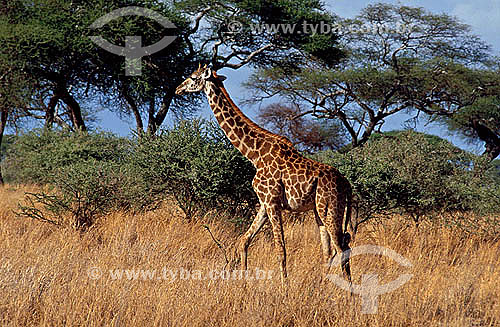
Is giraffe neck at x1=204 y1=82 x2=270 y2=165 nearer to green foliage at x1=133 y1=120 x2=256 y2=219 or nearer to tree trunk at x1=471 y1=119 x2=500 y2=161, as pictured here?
green foliage at x1=133 y1=120 x2=256 y2=219

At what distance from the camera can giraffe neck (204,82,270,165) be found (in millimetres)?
6090

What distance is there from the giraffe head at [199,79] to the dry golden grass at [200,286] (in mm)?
2096

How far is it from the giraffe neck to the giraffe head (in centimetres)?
7

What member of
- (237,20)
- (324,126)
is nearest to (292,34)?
(237,20)

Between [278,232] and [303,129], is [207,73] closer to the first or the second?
[278,232]

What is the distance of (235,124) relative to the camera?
20.4 ft

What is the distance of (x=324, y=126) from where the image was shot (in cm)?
3422

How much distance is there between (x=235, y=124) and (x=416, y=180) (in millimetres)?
4892

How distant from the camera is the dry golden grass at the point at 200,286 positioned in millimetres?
4688

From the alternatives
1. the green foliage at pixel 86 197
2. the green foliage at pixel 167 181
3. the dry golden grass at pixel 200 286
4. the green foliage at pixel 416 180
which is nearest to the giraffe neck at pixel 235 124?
the dry golden grass at pixel 200 286

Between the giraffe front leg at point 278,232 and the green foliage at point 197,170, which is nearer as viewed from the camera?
the giraffe front leg at point 278,232

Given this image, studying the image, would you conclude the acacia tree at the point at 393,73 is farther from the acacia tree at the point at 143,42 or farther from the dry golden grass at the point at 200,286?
the dry golden grass at the point at 200,286

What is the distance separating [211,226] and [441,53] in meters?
23.2
